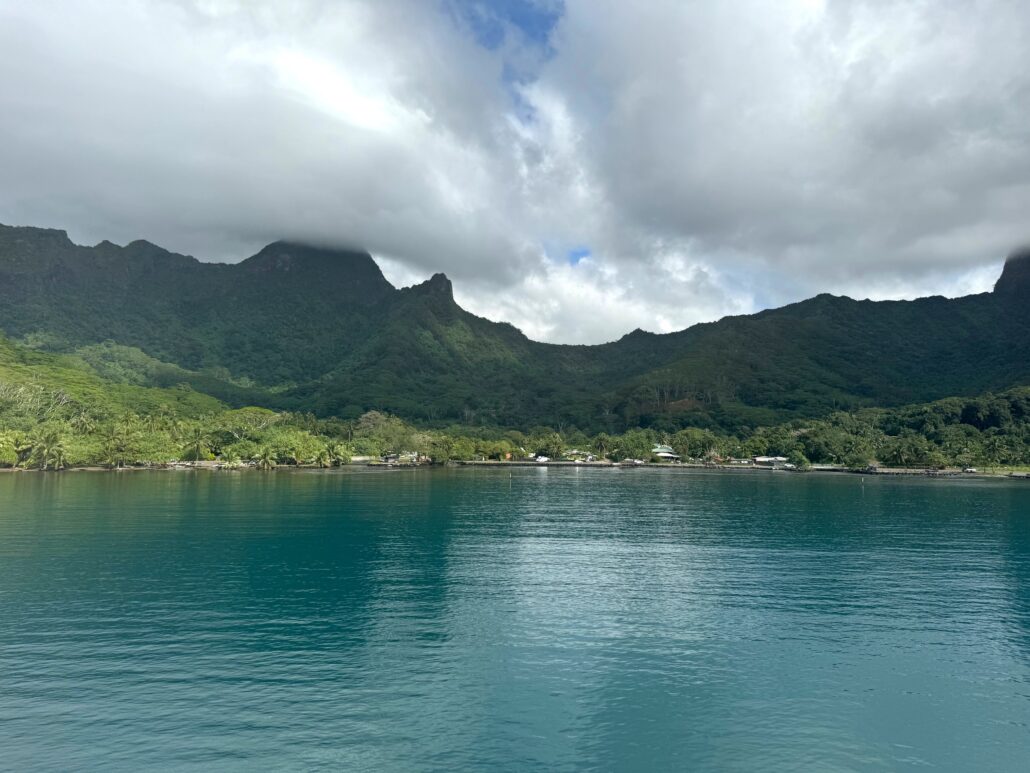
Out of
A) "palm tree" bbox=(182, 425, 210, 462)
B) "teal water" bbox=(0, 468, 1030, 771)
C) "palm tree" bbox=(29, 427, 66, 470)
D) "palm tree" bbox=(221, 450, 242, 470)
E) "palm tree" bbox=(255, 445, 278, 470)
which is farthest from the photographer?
"palm tree" bbox=(255, 445, 278, 470)

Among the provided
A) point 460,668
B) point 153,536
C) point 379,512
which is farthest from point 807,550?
point 153,536

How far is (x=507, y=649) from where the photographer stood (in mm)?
31203

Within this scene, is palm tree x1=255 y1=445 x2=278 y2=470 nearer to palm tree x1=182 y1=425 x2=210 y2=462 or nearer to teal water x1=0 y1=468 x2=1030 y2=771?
palm tree x1=182 y1=425 x2=210 y2=462

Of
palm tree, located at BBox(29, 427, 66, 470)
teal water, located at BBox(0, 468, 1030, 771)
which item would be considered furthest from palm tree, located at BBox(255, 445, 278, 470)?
teal water, located at BBox(0, 468, 1030, 771)

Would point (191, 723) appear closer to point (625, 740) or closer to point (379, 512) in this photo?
point (625, 740)

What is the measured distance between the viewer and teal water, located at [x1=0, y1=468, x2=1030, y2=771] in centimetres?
2202

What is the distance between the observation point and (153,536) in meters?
62.6

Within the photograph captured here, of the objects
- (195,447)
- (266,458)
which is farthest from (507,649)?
(195,447)

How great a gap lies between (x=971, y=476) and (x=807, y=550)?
547 feet

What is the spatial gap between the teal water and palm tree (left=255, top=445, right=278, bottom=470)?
122 metres

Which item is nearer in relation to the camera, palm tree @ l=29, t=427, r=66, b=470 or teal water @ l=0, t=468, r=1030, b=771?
teal water @ l=0, t=468, r=1030, b=771

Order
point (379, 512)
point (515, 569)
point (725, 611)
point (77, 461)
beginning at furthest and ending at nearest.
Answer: point (77, 461) → point (379, 512) → point (515, 569) → point (725, 611)

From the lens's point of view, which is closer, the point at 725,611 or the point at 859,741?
the point at 859,741

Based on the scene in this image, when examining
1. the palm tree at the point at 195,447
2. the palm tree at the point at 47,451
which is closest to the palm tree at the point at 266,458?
the palm tree at the point at 195,447
